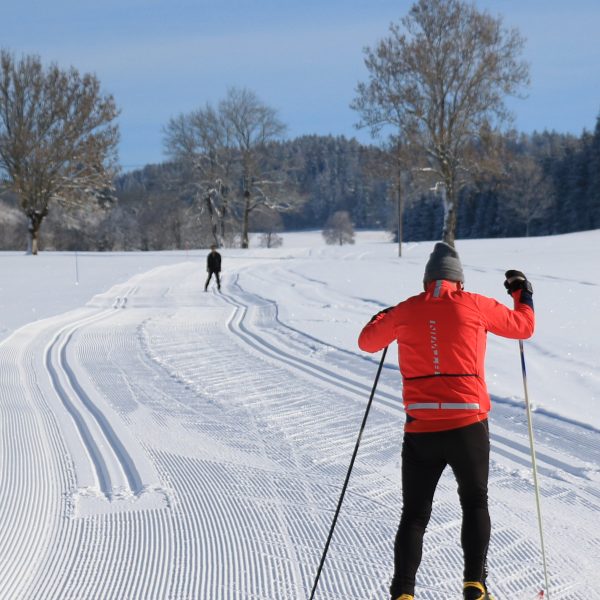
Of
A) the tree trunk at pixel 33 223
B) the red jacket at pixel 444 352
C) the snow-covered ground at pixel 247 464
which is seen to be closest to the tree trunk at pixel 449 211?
the snow-covered ground at pixel 247 464

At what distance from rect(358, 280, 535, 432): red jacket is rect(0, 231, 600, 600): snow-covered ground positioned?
1.19 m

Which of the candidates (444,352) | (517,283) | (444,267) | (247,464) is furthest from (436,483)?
(247,464)

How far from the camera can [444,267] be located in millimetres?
3283

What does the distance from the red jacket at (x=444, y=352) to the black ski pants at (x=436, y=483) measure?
65 mm

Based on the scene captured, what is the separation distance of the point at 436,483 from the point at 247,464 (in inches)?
119

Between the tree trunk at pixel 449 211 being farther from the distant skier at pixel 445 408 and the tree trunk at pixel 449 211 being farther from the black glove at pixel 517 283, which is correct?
the distant skier at pixel 445 408

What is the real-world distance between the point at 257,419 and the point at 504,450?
2.50 m

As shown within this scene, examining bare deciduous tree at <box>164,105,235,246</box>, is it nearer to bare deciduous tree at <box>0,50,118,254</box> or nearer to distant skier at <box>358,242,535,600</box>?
bare deciduous tree at <box>0,50,118,254</box>

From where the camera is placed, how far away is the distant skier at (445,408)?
3141 mm

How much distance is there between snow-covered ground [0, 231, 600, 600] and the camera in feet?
13.3

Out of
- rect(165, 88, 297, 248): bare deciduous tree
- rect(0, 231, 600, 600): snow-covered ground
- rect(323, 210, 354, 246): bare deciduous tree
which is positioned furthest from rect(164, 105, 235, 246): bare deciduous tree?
rect(323, 210, 354, 246): bare deciduous tree

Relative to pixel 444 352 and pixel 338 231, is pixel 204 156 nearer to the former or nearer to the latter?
pixel 444 352

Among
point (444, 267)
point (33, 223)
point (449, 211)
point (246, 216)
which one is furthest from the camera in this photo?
point (246, 216)

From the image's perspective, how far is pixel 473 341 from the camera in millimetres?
3176
